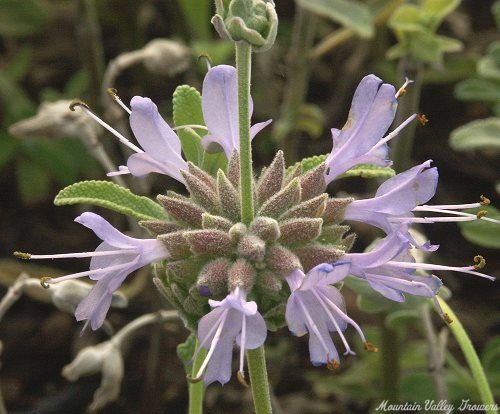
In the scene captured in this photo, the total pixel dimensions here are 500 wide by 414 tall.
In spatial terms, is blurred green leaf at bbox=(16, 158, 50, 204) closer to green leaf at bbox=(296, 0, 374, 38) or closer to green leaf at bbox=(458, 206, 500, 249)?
green leaf at bbox=(296, 0, 374, 38)

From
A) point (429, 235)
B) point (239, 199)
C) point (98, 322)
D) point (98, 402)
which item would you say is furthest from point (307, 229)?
point (429, 235)

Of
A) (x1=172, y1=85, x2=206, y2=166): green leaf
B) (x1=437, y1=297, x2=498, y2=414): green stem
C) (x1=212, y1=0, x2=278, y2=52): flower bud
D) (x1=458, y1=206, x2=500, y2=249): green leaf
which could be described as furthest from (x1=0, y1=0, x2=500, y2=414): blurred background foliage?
(x1=212, y1=0, x2=278, y2=52): flower bud

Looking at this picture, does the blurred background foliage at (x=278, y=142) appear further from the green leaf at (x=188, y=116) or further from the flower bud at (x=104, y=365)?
the green leaf at (x=188, y=116)

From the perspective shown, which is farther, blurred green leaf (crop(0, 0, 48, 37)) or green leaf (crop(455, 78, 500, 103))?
blurred green leaf (crop(0, 0, 48, 37))

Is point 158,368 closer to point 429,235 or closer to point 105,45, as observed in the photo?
point 429,235

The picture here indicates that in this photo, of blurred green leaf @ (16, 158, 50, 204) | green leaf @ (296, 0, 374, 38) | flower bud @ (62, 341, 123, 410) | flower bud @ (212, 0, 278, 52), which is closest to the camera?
flower bud @ (212, 0, 278, 52)

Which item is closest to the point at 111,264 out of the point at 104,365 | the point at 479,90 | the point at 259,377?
the point at 259,377

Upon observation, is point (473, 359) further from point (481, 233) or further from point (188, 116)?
point (188, 116)
